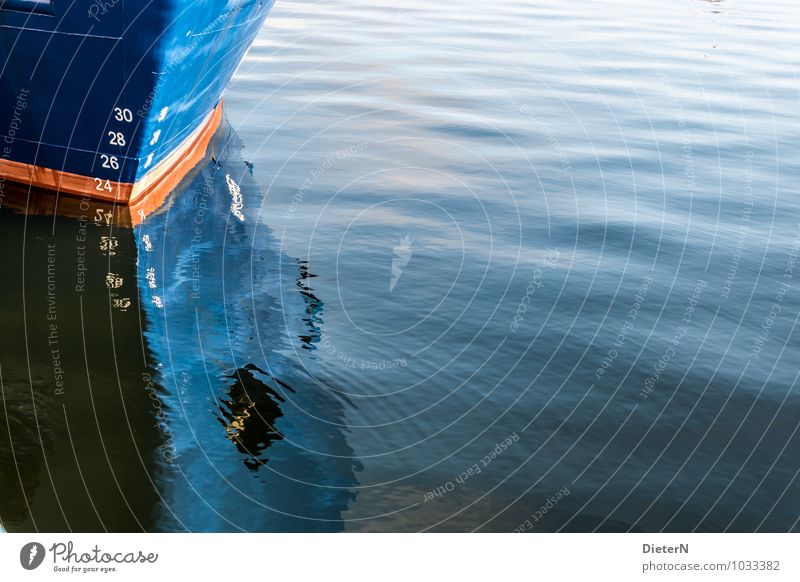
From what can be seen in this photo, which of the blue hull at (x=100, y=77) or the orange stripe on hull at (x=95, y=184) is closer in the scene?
the blue hull at (x=100, y=77)

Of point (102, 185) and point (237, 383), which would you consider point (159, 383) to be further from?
point (102, 185)

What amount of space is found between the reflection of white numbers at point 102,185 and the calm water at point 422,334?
3.08 feet

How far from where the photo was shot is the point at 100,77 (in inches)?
653

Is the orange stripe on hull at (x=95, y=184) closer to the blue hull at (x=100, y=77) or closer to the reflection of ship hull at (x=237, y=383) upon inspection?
the blue hull at (x=100, y=77)

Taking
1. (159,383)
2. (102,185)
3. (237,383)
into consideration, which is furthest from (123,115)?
(237,383)

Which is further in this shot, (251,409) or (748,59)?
(748,59)

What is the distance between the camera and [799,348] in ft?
44.4

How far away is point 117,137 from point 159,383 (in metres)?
7.59

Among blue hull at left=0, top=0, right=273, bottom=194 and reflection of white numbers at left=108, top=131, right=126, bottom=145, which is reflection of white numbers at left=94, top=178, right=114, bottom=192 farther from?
reflection of white numbers at left=108, top=131, right=126, bottom=145

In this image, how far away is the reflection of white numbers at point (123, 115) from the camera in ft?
55.2

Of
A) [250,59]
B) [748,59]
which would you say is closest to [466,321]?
[250,59]

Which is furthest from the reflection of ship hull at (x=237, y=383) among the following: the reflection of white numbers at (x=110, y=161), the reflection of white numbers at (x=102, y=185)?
the reflection of white numbers at (x=110, y=161)
